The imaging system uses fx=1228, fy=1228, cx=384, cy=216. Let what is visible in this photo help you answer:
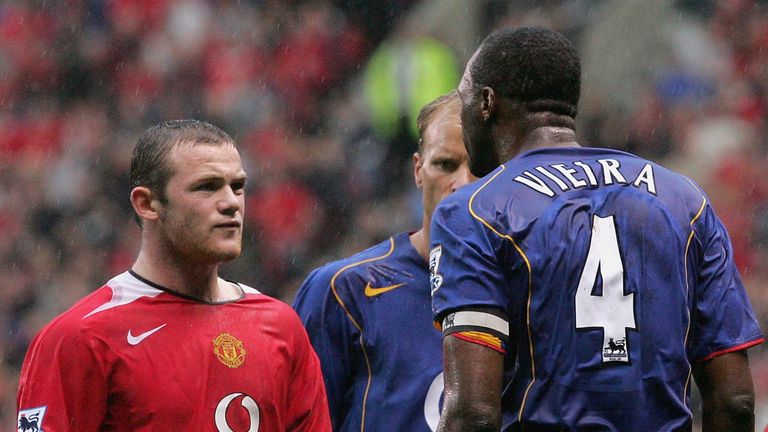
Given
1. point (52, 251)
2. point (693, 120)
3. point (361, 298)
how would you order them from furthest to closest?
point (52, 251) < point (693, 120) < point (361, 298)

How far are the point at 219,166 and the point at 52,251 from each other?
7795 millimetres

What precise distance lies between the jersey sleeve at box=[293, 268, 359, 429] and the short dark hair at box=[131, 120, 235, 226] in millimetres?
781

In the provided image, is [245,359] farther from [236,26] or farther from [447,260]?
[236,26]

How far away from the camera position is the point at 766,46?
10398mm

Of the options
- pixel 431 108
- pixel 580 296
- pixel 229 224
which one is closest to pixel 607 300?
pixel 580 296

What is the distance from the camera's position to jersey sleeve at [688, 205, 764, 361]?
337 cm

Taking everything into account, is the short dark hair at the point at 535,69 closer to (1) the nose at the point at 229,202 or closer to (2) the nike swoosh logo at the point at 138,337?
(1) the nose at the point at 229,202

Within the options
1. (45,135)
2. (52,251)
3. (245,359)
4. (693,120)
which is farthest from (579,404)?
(45,135)

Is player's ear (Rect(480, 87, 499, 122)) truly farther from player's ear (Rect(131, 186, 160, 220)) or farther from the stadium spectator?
player's ear (Rect(131, 186, 160, 220))

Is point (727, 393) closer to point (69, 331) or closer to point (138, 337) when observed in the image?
point (138, 337)

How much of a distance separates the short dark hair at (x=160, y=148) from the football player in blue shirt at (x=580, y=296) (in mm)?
1050

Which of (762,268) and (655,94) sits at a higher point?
(655,94)

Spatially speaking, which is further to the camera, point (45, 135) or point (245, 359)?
point (45, 135)

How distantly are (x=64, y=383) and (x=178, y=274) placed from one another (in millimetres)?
546
